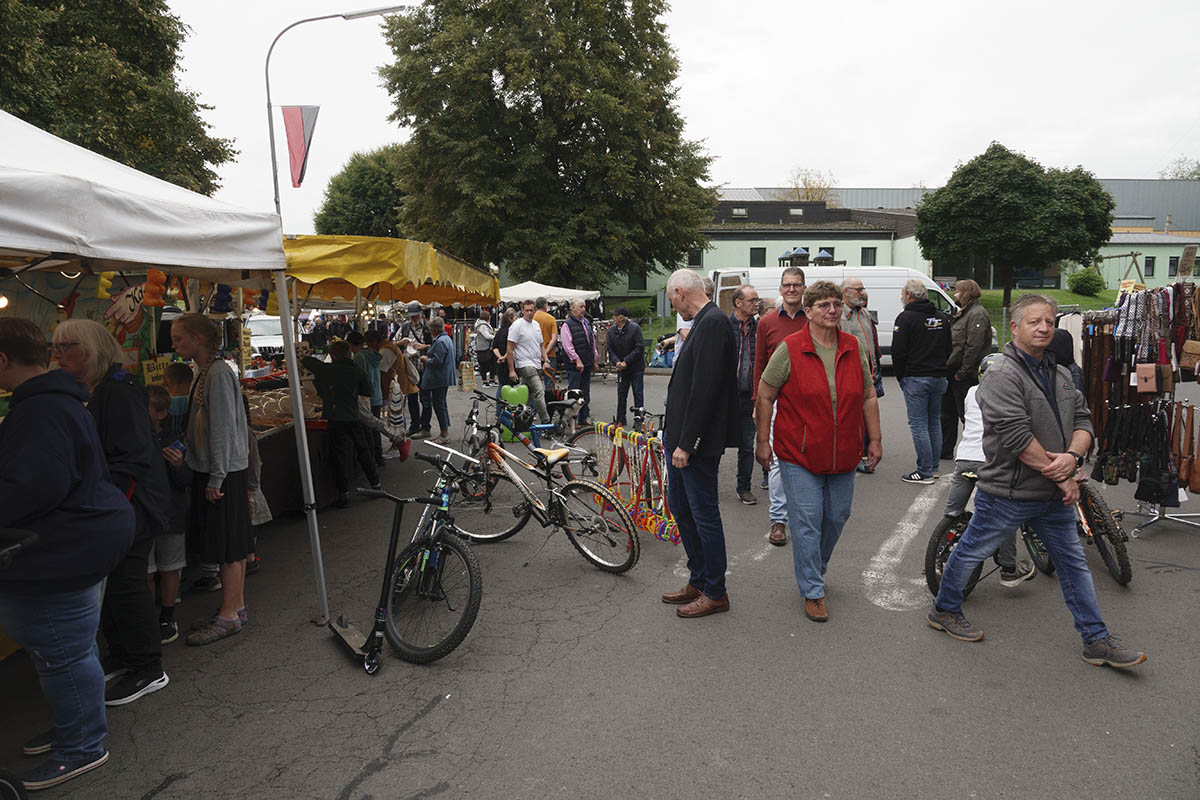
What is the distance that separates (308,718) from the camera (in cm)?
344

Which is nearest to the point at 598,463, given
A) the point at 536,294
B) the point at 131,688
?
the point at 131,688

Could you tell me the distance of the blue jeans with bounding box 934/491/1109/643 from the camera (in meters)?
3.64

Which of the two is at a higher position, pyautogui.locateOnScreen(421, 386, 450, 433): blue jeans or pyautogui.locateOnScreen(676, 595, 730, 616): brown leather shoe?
pyautogui.locateOnScreen(421, 386, 450, 433): blue jeans

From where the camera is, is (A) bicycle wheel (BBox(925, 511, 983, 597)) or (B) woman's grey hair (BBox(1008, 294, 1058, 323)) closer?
(B) woman's grey hair (BBox(1008, 294, 1058, 323))

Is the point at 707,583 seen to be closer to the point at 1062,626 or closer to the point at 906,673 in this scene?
the point at 906,673

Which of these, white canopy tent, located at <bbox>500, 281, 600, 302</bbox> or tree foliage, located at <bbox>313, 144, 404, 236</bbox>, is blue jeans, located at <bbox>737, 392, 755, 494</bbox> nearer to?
white canopy tent, located at <bbox>500, 281, 600, 302</bbox>

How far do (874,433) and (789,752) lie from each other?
201 cm

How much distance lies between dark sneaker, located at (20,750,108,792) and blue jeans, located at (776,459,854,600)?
11.4 feet

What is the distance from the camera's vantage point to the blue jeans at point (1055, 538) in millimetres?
3645

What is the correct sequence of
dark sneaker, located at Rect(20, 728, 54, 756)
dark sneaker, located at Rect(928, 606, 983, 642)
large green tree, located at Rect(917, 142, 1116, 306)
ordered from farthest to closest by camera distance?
large green tree, located at Rect(917, 142, 1116, 306) < dark sneaker, located at Rect(928, 606, 983, 642) < dark sneaker, located at Rect(20, 728, 54, 756)

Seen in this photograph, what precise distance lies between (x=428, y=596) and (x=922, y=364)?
553 centimetres

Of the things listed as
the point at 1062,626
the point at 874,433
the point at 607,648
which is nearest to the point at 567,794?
the point at 607,648

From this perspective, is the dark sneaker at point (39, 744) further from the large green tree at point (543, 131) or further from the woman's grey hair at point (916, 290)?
the large green tree at point (543, 131)

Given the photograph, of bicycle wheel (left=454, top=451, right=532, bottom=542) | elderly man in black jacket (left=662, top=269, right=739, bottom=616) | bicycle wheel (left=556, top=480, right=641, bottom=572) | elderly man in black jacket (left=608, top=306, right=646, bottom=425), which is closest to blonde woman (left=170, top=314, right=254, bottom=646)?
bicycle wheel (left=454, top=451, right=532, bottom=542)
